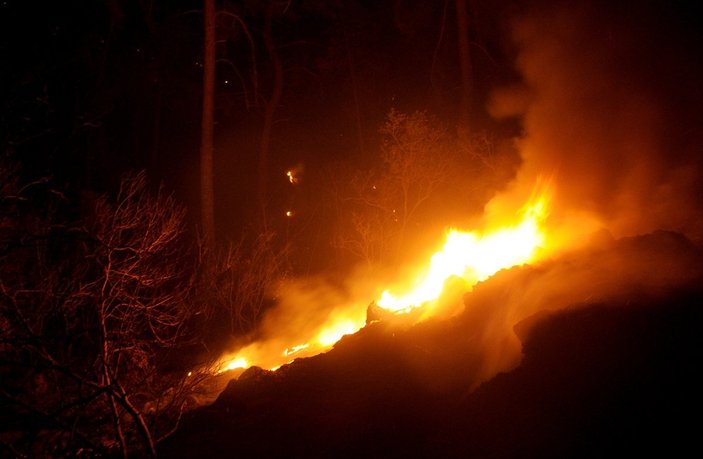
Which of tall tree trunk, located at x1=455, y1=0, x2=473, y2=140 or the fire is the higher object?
tall tree trunk, located at x1=455, y1=0, x2=473, y2=140

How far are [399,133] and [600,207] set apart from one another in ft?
23.8

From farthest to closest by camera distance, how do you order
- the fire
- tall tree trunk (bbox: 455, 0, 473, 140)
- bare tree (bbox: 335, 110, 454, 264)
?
1. tall tree trunk (bbox: 455, 0, 473, 140)
2. bare tree (bbox: 335, 110, 454, 264)
3. the fire

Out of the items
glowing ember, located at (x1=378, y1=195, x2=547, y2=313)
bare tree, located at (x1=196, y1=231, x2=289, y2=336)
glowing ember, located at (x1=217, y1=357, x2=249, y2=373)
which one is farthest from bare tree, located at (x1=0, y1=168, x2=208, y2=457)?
glowing ember, located at (x1=378, y1=195, x2=547, y2=313)

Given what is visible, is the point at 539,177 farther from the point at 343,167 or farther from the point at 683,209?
the point at 343,167

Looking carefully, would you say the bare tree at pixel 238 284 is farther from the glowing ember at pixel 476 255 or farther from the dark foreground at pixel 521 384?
the dark foreground at pixel 521 384

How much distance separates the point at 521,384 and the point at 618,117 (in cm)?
938

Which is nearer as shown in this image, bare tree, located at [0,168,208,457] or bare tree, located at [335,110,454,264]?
bare tree, located at [0,168,208,457]

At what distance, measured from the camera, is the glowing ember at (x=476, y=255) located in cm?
1231

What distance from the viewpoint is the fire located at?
12.3 metres

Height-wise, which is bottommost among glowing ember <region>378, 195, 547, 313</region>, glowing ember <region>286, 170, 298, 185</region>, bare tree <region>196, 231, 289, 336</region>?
glowing ember <region>378, 195, 547, 313</region>

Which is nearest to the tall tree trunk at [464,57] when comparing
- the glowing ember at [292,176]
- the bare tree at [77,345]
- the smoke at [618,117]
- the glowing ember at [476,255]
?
the smoke at [618,117]

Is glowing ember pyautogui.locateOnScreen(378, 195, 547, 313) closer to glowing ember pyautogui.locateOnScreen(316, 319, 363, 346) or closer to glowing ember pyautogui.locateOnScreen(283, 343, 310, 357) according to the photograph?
glowing ember pyautogui.locateOnScreen(316, 319, 363, 346)

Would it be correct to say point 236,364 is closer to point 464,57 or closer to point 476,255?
point 476,255

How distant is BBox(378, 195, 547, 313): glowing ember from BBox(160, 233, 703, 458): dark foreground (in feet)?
4.52
